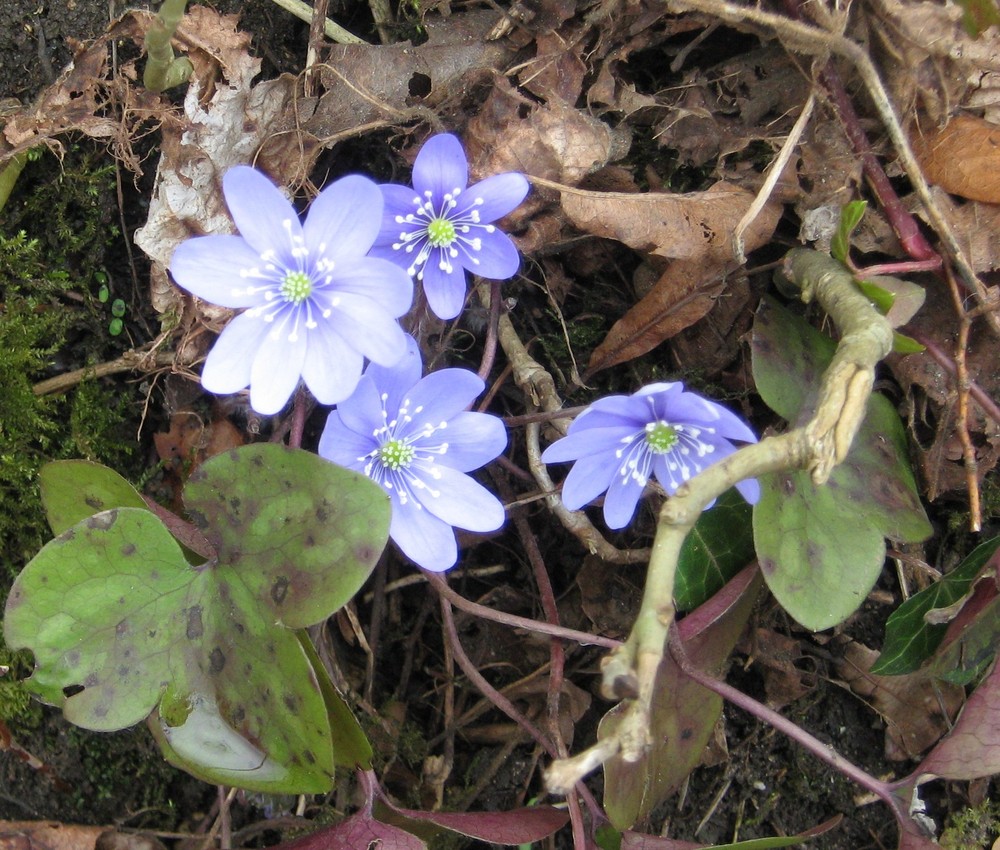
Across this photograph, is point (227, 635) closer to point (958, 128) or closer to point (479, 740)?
point (479, 740)

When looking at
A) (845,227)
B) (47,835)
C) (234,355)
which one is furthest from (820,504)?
(47,835)

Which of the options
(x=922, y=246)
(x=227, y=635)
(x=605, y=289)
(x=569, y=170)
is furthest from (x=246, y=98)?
(x=922, y=246)

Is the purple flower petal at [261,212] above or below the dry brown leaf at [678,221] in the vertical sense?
above

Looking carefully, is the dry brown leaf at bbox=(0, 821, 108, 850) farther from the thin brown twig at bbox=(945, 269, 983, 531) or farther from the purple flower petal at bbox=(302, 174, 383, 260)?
the thin brown twig at bbox=(945, 269, 983, 531)

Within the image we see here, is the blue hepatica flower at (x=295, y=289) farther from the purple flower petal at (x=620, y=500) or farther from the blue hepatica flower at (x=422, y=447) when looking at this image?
the purple flower petal at (x=620, y=500)

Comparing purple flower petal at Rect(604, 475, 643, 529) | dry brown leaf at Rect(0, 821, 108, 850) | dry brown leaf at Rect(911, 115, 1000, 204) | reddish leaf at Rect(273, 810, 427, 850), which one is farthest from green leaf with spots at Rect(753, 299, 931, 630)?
dry brown leaf at Rect(0, 821, 108, 850)

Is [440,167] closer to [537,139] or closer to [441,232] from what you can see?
[441,232]

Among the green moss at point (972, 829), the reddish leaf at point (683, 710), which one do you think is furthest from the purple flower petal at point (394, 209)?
the green moss at point (972, 829)
